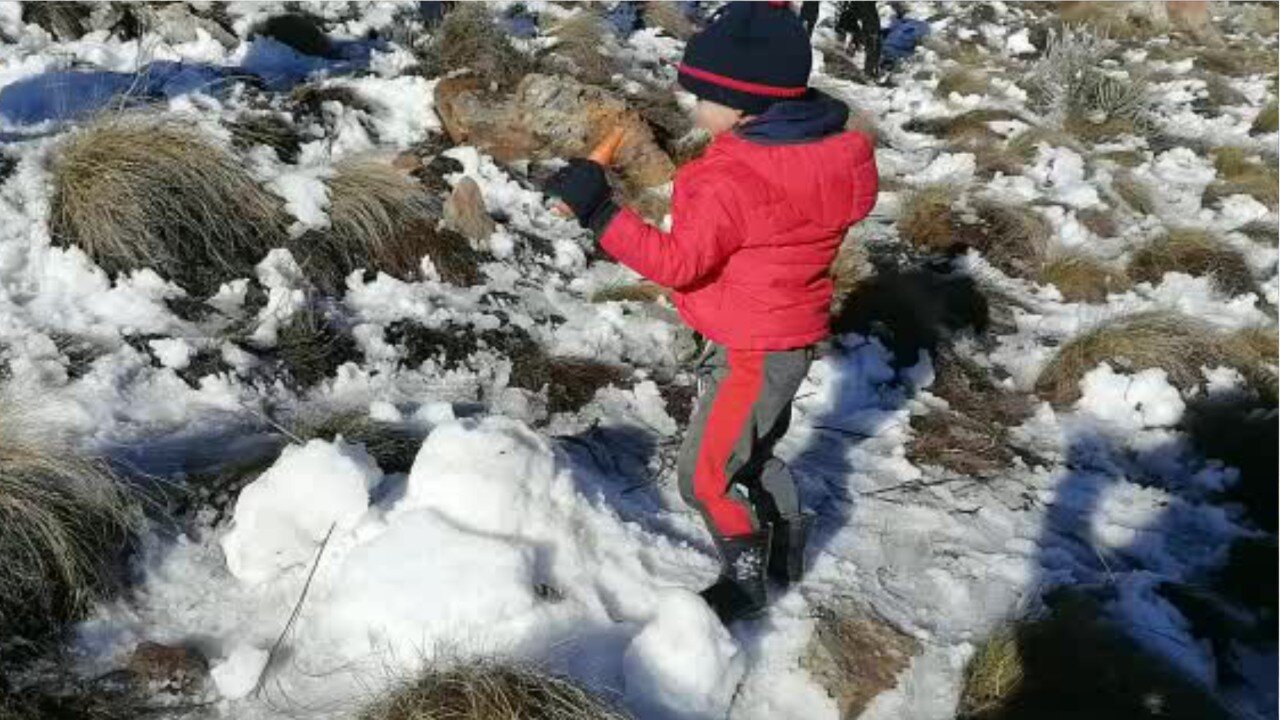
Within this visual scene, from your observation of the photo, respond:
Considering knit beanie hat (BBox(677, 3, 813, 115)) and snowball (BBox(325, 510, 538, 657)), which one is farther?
snowball (BBox(325, 510, 538, 657))

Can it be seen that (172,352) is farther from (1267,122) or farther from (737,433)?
(1267,122)

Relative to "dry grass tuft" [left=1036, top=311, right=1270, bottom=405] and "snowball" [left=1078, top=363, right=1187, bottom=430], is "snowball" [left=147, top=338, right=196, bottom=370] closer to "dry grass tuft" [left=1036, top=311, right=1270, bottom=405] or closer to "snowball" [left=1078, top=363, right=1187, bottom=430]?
"dry grass tuft" [left=1036, top=311, right=1270, bottom=405]

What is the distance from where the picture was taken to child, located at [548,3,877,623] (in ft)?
9.11

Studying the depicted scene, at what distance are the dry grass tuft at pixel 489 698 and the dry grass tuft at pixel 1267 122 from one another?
32.7ft

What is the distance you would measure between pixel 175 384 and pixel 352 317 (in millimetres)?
996

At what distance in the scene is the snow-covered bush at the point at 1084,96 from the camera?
32.0 feet

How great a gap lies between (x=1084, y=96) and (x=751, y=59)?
823 cm

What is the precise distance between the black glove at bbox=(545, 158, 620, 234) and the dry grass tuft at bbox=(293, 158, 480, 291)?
2672mm

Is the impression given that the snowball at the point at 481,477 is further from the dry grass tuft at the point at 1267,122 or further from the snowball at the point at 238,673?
the dry grass tuft at the point at 1267,122

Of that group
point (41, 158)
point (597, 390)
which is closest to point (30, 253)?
point (41, 158)

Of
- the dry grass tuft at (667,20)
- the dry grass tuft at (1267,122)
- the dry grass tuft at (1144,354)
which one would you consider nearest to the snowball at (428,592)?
the dry grass tuft at (1144,354)

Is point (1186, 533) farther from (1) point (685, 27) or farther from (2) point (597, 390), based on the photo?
(1) point (685, 27)

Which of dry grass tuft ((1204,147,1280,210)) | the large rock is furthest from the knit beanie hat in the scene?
dry grass tuft ((1204,147,1280,210))

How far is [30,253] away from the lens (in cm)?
452
